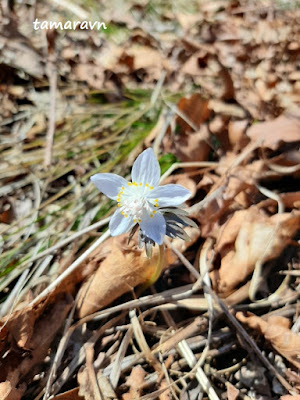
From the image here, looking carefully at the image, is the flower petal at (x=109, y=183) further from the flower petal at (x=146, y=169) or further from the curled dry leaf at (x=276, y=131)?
the curled dry leaf at (x=276, y=131)

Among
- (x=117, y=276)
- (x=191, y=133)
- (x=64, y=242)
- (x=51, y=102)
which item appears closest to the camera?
(x=117, y=276)

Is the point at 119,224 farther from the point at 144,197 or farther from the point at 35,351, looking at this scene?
the point at 35,351

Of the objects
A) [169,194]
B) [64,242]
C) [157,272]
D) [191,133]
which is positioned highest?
[191,133]

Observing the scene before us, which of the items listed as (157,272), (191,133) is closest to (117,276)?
(157,272)

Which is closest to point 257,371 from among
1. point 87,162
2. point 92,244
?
point 92,244

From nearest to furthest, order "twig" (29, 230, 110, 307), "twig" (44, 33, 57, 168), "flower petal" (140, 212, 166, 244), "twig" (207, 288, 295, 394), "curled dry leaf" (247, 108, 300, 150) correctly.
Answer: "flower petal" (140, 212, 166, 244)
"twig" (207, 288, 295, 394)
"twig" (29, 230, 110, 307)
"curled dry leaf" (247, 108, 300, 150)
"twig" (44, 33, 57, 168)

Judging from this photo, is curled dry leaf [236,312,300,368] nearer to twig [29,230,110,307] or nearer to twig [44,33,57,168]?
twig [29,230,110,307]

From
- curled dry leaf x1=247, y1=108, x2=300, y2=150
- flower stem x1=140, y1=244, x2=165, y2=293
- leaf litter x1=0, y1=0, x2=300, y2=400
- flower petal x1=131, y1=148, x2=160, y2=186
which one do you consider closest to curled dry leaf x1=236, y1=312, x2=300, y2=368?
leaf litter x1=0, y1=0, x2=300, y2=400
